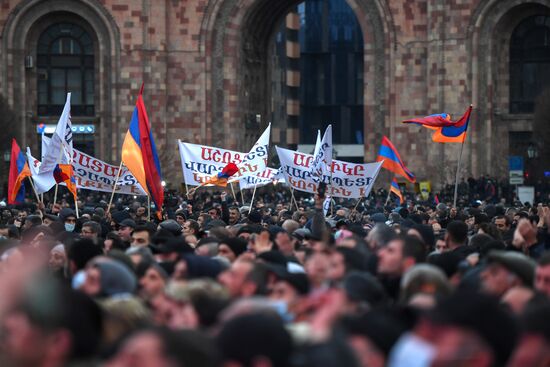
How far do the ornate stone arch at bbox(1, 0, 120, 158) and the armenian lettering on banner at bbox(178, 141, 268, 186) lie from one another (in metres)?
25.6

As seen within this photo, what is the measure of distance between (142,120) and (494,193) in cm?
2552

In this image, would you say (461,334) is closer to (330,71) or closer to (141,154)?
(141,154)

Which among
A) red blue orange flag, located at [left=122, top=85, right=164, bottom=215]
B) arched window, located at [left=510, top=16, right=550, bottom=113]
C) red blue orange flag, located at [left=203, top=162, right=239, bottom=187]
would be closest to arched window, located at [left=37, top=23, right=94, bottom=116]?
arched window, located at [left=510, top=16, right=550, bottom=113]

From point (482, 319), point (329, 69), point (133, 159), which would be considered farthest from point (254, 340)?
point (329, 69)

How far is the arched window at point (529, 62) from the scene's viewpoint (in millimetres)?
55812

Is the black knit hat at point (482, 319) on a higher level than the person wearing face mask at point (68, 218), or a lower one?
higher

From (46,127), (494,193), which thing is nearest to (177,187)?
(46,127)

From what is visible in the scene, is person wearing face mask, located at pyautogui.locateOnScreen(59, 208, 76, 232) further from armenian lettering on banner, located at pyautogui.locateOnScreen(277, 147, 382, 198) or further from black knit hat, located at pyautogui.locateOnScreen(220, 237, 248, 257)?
black knit hat, located at pyautogui.locateOnScreen(220, 237, 248, 257)

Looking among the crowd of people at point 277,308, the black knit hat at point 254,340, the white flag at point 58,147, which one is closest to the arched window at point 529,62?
the white flag at point 58,147

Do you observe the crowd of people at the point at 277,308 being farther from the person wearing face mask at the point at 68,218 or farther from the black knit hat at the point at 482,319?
the person wearing face mask at the point at 68,218

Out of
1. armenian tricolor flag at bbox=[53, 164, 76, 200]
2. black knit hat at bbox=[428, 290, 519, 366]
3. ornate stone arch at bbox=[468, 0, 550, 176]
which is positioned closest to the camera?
black knit hat at bbox=[428, 290, 519, 366]

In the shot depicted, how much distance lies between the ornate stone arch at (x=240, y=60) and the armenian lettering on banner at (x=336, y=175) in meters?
25.0

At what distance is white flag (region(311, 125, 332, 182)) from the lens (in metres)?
30.5

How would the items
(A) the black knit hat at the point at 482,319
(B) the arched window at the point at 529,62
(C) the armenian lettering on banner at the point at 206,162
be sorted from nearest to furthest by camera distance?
(A) the black knit hat at the point at 482,319 < (C) the armenian lettering on banner at the point at 206,162 < (B) the arched window at the point at 529,62
